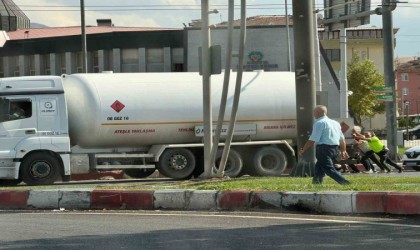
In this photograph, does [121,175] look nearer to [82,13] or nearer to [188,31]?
[82,13]

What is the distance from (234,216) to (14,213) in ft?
12.6

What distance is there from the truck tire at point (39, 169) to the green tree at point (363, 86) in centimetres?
5579

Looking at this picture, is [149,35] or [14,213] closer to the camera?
[14,213]

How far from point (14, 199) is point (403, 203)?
6838mm

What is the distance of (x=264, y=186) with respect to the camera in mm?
12344

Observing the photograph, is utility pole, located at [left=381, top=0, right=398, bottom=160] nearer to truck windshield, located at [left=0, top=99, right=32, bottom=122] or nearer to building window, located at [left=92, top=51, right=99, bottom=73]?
truck windshield, located at [left=0, top=99, right=32, bottom=122]

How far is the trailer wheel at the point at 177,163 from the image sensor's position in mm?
19812

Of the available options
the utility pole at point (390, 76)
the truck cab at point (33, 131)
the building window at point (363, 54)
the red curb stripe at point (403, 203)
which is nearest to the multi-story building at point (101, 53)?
the utility pole at point (390, 76)

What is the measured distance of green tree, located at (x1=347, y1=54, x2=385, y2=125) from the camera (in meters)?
71.6

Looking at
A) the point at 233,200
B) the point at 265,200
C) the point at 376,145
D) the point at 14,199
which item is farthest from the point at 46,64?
the point at 265,200

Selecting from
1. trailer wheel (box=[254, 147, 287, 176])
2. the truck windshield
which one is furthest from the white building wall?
the truck windshield

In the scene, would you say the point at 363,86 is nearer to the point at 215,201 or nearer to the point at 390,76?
the point at 390,76

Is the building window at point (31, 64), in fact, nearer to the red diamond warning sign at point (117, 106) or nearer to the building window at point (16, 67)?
the building window at point (16, 67)

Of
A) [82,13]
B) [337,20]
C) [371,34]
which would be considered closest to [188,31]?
[82,13]
